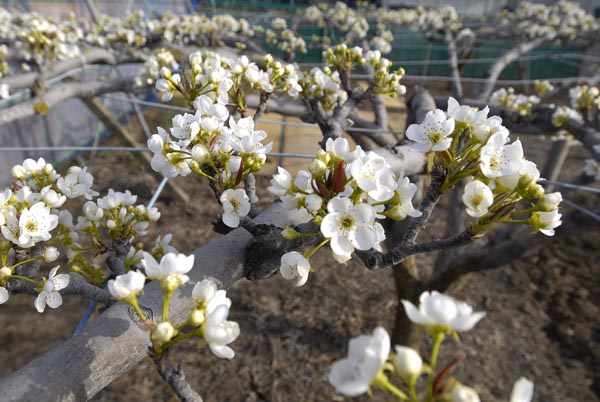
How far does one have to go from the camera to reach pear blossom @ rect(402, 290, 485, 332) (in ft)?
1.66

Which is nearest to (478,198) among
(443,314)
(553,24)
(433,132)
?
(433,132)

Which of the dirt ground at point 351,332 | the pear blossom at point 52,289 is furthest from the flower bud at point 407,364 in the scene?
the dirt ground at point 351,332

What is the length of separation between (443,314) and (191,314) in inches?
14.9

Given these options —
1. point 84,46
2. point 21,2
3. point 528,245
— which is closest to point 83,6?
point 21,2

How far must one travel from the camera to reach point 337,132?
1.58m

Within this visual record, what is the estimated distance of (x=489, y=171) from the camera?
2.33 ft

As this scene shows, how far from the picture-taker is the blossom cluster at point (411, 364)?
0.48 m

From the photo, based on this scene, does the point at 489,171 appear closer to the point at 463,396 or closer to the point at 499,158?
the point at 499,158

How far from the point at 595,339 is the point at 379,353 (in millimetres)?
3454

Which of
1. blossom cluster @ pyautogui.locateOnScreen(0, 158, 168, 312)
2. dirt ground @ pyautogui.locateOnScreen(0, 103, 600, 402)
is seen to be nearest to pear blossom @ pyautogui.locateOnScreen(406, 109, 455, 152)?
blossom cluster @ pyautogui.locateOnScreen(0, 158, 168, 312)

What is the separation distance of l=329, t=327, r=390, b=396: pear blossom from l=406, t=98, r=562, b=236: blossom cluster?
0.32 m

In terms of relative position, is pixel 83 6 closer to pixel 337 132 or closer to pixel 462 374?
pixel 337 132

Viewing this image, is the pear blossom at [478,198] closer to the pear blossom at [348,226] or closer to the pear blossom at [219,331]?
the pear blossom at [348,226]

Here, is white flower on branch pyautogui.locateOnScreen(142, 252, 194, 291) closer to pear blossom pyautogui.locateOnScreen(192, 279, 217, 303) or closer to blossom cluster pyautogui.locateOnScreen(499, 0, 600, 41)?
pear blossom pyautogui.locateOnScreen(192, 279, 217, 303)
